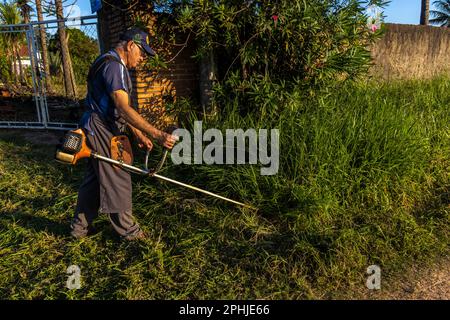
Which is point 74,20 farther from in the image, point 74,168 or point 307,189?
point 307,189

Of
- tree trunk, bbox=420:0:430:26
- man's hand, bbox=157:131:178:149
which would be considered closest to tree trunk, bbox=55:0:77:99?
man's hand, bbox=157:131:178:149

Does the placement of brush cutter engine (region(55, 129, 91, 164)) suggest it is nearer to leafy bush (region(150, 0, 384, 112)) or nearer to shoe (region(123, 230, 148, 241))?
shoe (region(123, 230, 148, 241))

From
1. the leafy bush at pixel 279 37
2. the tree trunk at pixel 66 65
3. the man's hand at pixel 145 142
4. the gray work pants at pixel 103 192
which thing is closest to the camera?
the gray work pants at pixel 103 192

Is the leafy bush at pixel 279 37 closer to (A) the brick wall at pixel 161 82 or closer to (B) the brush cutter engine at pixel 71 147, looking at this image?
(A) the brick wall at pixel 161 82

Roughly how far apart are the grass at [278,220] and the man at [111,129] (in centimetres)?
22

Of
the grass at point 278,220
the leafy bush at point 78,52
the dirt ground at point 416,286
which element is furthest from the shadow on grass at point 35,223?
the leafy bush at point 78,52

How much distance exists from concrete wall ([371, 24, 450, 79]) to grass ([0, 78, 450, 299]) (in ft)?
12.0

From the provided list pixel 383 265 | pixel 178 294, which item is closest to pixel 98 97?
pixel 178 294

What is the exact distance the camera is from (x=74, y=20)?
582 centimetres

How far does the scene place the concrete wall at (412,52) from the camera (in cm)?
768

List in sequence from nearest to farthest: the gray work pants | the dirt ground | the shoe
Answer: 1. the dirt ground
2. the gray work pants
3. the shoe

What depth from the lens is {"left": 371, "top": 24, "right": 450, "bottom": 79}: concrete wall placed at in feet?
25.2

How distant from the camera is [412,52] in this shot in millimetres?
8500

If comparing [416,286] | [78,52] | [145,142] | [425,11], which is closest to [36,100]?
[145,142]
